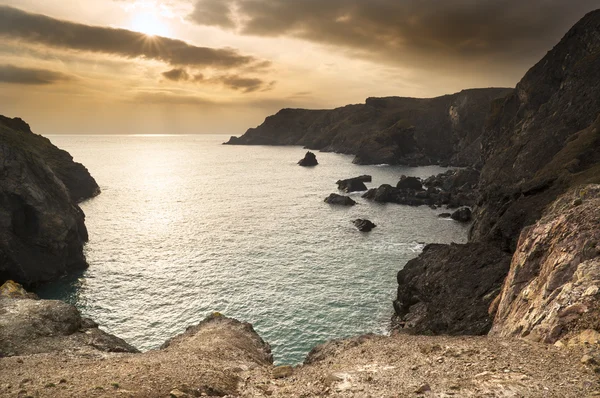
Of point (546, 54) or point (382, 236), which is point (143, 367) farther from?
point (546, 54)

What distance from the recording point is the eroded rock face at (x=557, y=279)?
16734mm

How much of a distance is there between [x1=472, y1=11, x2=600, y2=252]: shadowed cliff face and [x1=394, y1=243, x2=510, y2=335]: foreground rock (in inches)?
162

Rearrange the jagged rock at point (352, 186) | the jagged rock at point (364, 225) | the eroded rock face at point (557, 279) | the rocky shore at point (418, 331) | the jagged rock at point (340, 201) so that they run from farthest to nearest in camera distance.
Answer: the jagged rock at point (352, 186) → the jagged rock at point (340, 201) → the jagged rock at point (364, 225) → the eroded rock face at point (557, 279) → the rocky shore at point (418, 331)

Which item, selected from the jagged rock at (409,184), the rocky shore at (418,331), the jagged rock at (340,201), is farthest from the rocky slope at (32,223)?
the jagged rock at (409,184)

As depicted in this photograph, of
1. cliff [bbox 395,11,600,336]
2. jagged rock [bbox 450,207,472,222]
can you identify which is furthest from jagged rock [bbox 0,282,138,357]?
jagged rock [bbox 450,207,472,222]

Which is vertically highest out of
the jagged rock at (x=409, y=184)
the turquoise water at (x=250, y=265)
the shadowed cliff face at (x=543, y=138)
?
the shadowed cliff face at (x=543, y=138)

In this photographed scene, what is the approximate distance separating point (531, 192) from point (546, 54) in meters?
83.6

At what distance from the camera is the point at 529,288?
2194cm

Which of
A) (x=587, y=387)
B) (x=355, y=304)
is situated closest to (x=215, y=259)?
(x=355, y=304)

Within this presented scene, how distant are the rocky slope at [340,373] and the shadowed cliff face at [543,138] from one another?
70.9 ft

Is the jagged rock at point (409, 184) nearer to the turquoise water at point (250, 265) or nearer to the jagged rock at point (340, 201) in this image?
the turquoise water at point (250, 265)

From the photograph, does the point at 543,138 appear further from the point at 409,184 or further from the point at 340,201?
the point at 340,201

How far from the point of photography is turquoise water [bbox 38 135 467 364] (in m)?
41.2

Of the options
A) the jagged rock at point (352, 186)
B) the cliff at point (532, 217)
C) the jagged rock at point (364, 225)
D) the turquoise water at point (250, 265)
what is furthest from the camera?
the jagged rock at point (352, 186)
